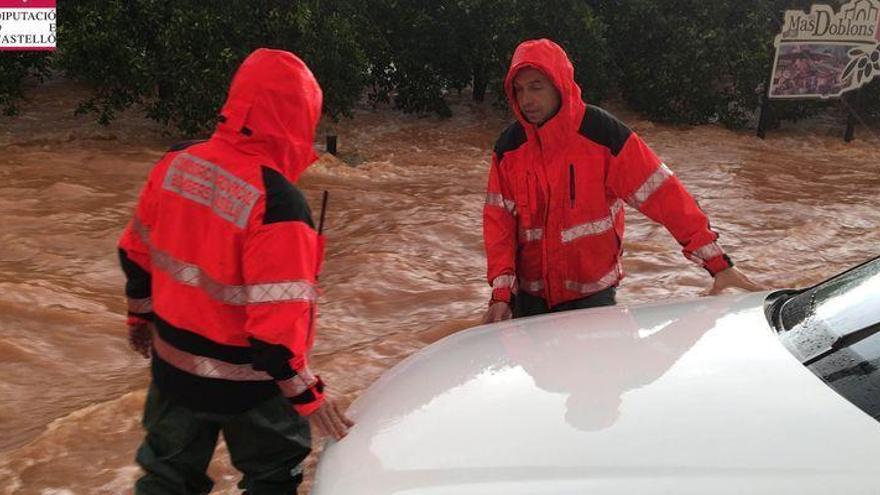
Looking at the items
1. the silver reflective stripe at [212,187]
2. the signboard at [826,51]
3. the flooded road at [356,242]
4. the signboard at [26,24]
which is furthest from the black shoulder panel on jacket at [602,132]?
the signboard at [826,51]

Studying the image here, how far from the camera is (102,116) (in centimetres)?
956

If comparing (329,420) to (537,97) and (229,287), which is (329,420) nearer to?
(229,287)

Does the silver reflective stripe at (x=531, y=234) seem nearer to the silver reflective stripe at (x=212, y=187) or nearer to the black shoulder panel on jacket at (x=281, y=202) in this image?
the black shoulder panel on jacket at (x=281, y=202)

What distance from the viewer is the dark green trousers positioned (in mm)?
2279

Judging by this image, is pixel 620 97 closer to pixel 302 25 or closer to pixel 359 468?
pixel 302 25

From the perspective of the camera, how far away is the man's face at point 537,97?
9.57ft

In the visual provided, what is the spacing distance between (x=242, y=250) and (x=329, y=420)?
509 mm

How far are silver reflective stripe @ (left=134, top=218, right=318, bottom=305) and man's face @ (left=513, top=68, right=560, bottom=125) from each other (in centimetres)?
120

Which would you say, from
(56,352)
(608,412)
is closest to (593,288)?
(608,412)

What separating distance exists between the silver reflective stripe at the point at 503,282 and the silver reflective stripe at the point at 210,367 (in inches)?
42.5

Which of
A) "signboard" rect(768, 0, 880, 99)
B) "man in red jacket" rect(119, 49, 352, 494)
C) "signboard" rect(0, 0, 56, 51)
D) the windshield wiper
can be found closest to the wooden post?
"signboard" rect(768, 0, 880, 99)

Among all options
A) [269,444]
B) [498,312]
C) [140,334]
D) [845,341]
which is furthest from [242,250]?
[845,341]

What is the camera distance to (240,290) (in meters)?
2.14

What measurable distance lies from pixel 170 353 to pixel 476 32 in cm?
1008
